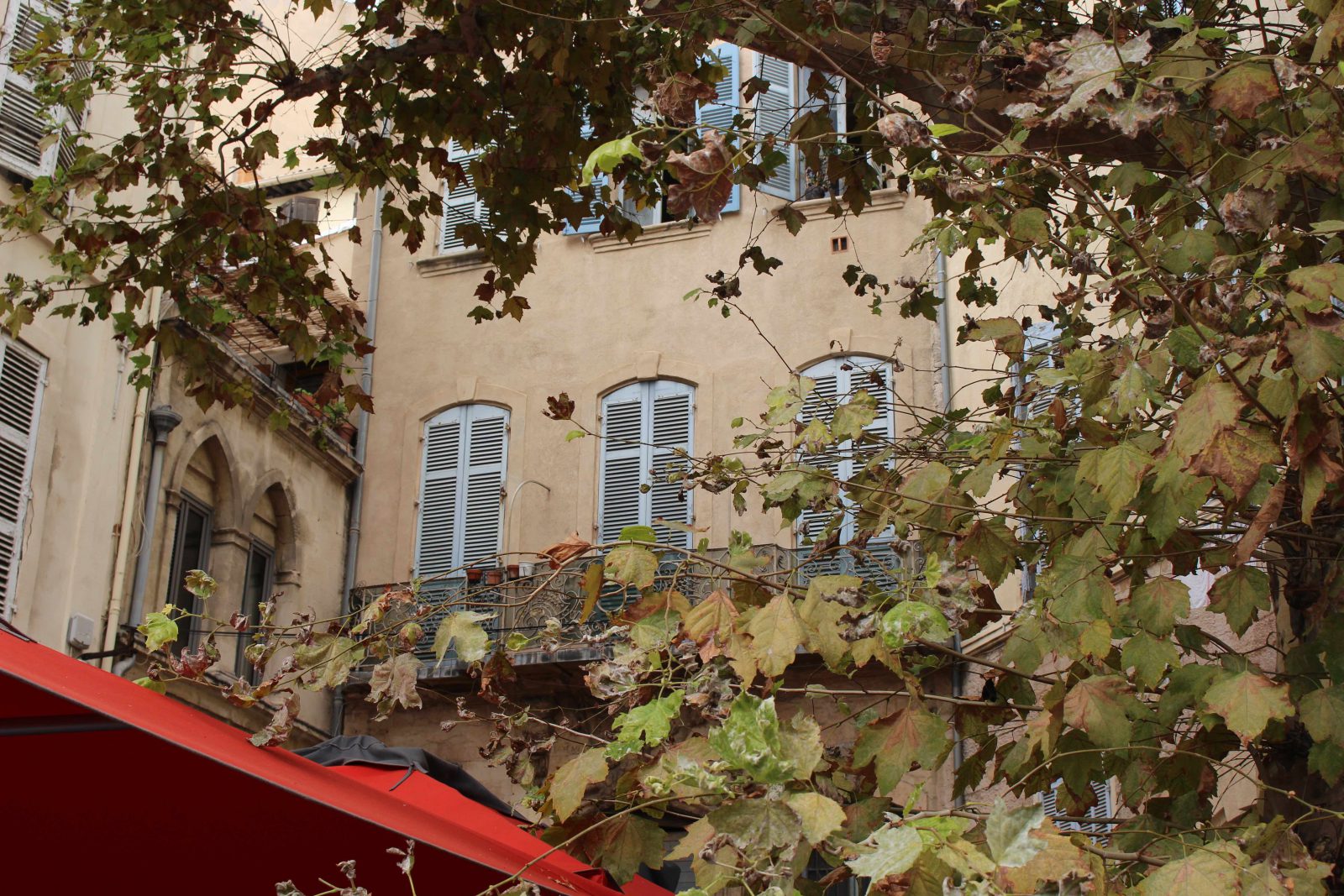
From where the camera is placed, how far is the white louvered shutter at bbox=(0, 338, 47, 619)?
1079 centimetres

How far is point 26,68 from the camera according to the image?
8688 millimetres

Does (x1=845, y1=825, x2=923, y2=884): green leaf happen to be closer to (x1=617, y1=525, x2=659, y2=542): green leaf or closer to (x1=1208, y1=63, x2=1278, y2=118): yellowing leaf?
(x1=617, y1=525, x2=659, y2=542): green leaf

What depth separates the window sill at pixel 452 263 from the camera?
16.1 meters

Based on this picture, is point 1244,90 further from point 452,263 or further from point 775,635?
point 452,263

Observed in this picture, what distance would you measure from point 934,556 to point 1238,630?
3.09ft

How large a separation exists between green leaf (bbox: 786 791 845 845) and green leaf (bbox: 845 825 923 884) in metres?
0.08

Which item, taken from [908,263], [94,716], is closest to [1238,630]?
[94,716]

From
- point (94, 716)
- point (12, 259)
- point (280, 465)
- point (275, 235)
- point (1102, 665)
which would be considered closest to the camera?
point (94, 716)

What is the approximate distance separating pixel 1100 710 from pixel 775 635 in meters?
0.88

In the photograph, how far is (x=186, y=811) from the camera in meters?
3.84

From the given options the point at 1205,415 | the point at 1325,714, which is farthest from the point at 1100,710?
the point at 1205,415

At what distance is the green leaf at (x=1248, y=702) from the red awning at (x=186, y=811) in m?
1.65

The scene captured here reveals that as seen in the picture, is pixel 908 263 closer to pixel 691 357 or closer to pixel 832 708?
pixel 691 357

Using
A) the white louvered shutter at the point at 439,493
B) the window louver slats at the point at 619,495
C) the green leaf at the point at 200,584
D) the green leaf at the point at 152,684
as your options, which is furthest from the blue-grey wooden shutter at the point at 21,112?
the green leaf at the point at 152,684
